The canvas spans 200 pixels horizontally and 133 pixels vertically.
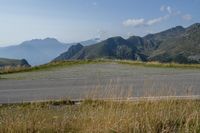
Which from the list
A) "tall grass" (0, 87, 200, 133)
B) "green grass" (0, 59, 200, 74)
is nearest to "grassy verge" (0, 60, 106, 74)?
"green grass" (0, 59, 200, 74)

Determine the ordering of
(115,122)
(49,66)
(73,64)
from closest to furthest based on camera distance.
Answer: (115,122) < (49,66) < (73,64)

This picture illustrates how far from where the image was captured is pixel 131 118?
7520 millimetres

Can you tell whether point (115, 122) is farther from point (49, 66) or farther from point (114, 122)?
point (49, 66)

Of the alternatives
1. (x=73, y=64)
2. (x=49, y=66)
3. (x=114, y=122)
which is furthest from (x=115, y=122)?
(x=73, y=64)

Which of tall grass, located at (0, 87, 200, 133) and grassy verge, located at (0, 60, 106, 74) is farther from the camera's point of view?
grassy verge, located at (0, 60, 106, 74)

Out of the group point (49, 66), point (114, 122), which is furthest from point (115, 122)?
point (49, 66)

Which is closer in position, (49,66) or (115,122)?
(115,122)

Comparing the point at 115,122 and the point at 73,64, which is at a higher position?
the point at 73,64

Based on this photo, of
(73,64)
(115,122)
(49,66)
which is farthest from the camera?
(73,64)

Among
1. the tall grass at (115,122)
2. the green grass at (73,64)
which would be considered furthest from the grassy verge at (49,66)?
the tall grass at (115,122)

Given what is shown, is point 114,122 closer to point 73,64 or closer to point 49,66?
point 49,66

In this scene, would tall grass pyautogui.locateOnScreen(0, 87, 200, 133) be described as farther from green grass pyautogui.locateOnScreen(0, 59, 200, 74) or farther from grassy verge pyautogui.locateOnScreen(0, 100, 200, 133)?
green grass pyautogui.locateOnScreen(0, 59, 200, 74)

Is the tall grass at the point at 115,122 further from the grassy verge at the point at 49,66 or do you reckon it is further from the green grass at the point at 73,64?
the grassy verge at the point at 49,66

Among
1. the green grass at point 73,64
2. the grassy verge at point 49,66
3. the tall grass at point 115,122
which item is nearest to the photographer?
the tall grass at point 115,122
